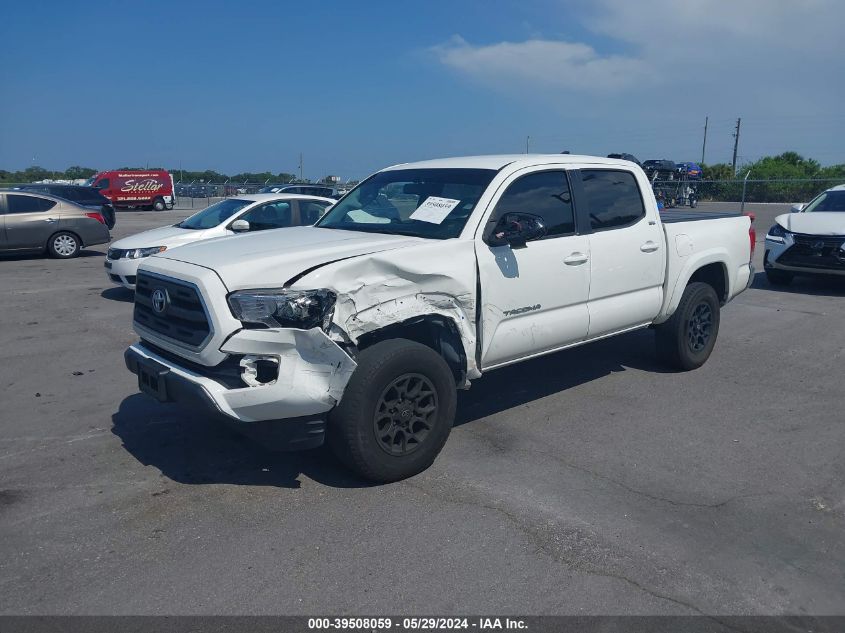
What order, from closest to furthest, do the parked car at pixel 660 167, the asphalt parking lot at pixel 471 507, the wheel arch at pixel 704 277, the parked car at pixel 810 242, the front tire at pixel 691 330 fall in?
the asphalt parking lot at pixel 471 507 → the wheel arch at pixel 704 277 → the front tire at pixel 691 330 → the parked car at pixel 810 242 → the parked car at pixel 660 167

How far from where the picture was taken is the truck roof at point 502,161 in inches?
220

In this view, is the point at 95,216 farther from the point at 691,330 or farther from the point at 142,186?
the point at 142,186

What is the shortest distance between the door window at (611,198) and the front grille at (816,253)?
20.7 feet

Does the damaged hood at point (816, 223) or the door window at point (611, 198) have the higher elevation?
the door window at point (611, 198)

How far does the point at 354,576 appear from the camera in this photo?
356 cm

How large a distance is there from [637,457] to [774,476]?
845 mm

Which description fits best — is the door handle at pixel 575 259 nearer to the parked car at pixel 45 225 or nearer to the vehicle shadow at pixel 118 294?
the vehicle shadow at pixel 118 294

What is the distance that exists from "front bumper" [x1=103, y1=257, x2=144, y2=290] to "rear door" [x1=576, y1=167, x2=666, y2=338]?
274 inches

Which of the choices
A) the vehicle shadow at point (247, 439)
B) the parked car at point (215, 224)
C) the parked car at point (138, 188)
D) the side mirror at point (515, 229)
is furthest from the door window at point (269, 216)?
the parked car at point (138, 188)

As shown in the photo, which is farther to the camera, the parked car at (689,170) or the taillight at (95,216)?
the parked car at (689,170)

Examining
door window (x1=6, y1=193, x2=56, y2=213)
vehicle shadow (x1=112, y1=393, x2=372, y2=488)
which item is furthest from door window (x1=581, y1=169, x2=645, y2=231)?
door window (x1=6, y1=193, x2=56, y2=213)

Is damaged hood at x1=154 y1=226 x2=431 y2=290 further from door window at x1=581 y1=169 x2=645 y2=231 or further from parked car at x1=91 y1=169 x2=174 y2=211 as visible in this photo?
parked car at x1=91 y1=169 x2=174 y2=211

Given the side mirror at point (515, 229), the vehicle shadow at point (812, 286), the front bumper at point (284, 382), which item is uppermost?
the side mirror at point (515, 229)
